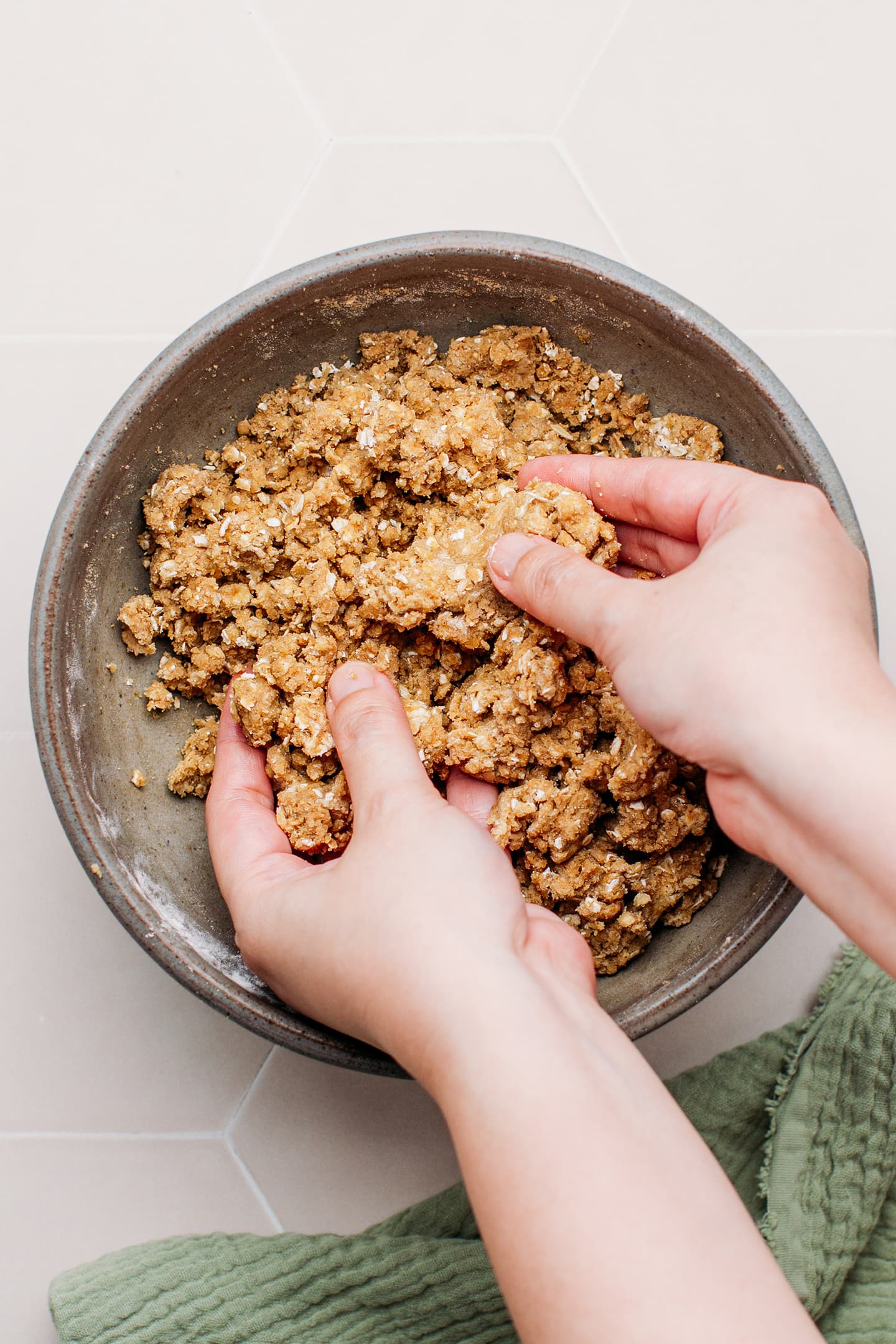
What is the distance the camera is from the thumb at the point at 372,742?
2.80 ft

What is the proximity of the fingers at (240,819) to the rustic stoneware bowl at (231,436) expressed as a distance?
0.08 m

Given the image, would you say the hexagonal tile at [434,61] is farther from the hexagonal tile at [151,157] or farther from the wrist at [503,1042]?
the wrist at [503,1042]

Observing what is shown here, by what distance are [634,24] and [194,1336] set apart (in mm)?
1748

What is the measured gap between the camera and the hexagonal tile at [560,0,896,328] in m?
1.30

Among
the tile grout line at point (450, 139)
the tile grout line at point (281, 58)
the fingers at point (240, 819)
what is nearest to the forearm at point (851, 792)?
the fingers at point (240, 819)

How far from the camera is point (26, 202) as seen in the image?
1300 millimetres

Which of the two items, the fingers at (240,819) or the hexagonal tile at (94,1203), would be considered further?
the hexagonal tile at (94,1203)

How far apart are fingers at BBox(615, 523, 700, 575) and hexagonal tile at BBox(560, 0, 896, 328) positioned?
0.45m

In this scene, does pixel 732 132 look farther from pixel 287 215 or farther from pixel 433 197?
pixel 287 215

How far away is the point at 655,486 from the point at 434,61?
0.72 meters

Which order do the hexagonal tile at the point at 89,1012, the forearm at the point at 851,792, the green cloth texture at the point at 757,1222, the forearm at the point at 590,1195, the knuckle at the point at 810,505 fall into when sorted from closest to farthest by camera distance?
the forearm at the point at 590,1195 < the forearm at the point at 851,792 < the knuckle at the point at 810,505 < the green cloth texture at the point at 757,1222 < the hexagonal tile at the point at 89,1012

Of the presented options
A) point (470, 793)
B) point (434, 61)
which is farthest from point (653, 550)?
point (434, 61)

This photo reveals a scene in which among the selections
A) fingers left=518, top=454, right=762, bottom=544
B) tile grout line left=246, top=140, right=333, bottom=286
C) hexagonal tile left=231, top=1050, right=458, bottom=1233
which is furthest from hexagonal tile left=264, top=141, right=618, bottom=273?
hexagonal tile left=231, top=1050, right=458, bottom=1233

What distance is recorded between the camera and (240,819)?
0.98 m
